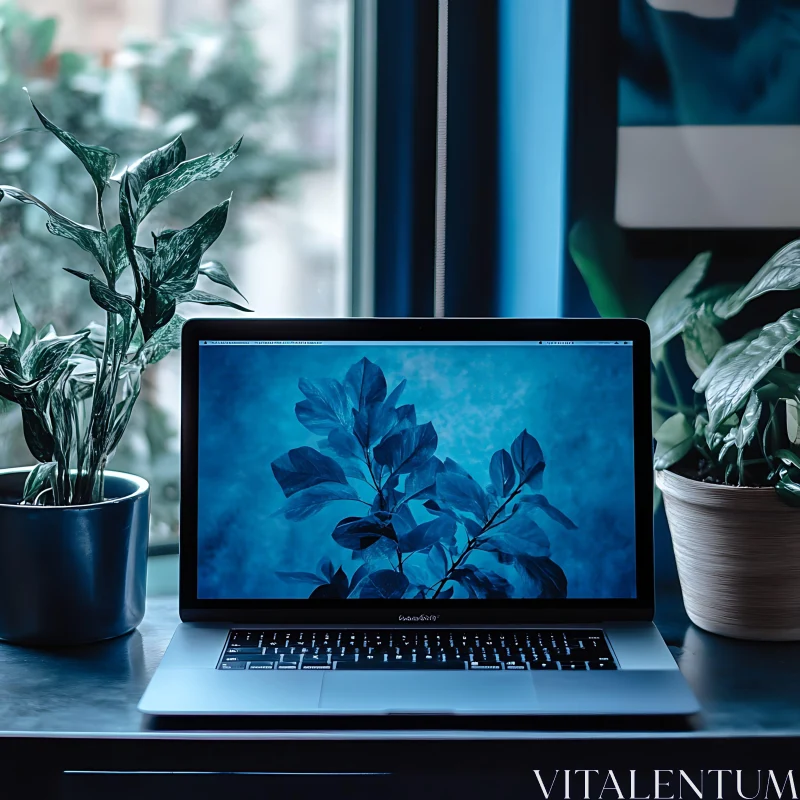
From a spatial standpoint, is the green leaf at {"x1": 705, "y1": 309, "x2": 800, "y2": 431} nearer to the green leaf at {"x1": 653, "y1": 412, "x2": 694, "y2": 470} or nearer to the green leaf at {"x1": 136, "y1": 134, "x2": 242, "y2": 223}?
the green leaf at {"x1": 653, "y1": 412, "x2": 694, "y2": 470}

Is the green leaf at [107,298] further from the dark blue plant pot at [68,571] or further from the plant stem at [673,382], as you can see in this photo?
the plant stem at [673,382]

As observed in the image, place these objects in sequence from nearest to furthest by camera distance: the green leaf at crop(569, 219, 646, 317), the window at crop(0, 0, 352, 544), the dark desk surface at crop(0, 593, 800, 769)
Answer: the dark desk surface at crop(0, 593, 800, 769) < the green leaf at crop(569, 219, 646, 317) < the window at crop(0, 0, 352, 544)

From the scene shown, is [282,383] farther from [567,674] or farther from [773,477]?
[773,477]

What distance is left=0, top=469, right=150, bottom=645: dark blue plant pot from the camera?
90 centimetres

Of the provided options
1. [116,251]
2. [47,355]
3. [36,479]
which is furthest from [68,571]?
[116,251]

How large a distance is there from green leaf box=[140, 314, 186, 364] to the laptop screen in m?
0.03

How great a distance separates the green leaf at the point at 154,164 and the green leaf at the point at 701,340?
57cm

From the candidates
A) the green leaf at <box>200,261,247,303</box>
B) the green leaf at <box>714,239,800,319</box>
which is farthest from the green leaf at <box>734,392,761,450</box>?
the green leaf at <box>200,261,247,303</box>

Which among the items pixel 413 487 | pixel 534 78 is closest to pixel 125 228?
pixel 413 487

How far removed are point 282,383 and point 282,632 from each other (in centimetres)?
25

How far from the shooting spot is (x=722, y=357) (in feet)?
3.11

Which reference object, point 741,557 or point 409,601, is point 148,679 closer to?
point 409,601

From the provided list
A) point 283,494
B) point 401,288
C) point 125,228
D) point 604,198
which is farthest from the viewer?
point 401,288
